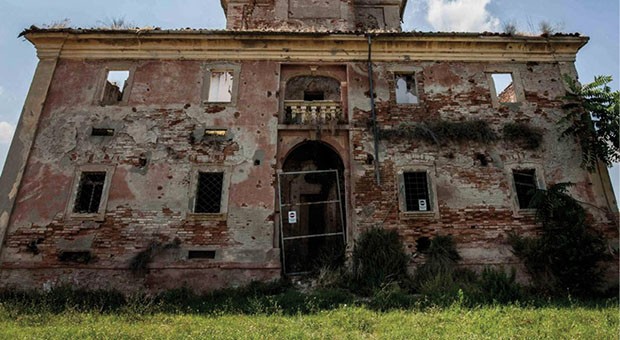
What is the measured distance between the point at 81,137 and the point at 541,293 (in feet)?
47.2

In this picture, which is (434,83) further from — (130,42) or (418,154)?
(130,42)

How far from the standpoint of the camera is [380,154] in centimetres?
1331

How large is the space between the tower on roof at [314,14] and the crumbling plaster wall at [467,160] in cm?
493

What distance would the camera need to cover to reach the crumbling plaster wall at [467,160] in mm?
12367

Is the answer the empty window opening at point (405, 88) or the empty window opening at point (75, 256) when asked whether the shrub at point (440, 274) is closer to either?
the empty window opening at point (405, 88)

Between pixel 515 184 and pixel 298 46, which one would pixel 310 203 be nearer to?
pixel 298 46

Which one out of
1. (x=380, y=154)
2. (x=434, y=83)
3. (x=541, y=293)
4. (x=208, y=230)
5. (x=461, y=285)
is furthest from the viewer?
(x=434, y=83)

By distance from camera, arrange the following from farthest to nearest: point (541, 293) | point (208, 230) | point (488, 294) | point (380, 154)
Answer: point (380, 154) → point (208, 230) → point (541, 293) → point (488, 294)

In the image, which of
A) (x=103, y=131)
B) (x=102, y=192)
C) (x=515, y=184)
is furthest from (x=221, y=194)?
(x=515, y=184)

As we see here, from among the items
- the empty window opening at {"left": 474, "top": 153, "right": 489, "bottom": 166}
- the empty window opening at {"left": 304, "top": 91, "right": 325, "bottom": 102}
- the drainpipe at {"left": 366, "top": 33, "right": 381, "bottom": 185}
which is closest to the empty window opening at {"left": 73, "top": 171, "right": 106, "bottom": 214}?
the empty window opening at {"left": 304, "top": 91, "right": 325, "bottom": 102}

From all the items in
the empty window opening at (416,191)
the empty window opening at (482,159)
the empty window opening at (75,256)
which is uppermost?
the empty window opening at (482,159)

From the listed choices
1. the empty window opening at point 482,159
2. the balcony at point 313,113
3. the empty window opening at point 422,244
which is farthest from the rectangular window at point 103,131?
the empty window opening at point 482,159

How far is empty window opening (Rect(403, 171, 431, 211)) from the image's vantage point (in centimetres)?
1277

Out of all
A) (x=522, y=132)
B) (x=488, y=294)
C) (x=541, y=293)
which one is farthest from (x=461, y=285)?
(x=522, y=132)
